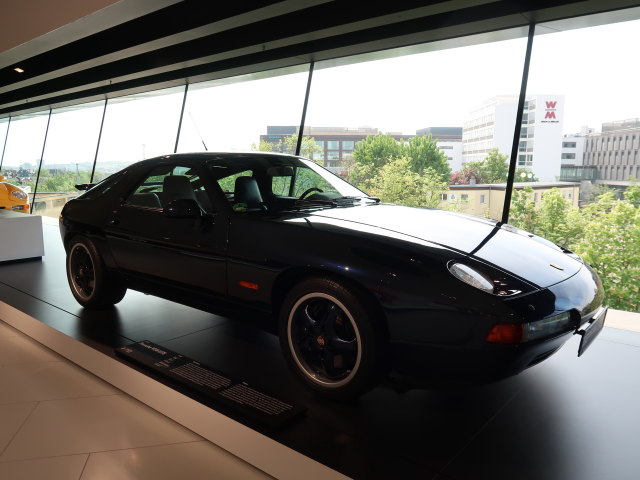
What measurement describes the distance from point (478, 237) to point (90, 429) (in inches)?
86.7

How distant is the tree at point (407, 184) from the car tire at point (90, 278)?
3.34 meters

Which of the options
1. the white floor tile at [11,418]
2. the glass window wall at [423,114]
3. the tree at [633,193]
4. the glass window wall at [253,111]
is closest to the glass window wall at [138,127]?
the glass window wall at [253,111]

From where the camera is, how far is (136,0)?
3918 mm

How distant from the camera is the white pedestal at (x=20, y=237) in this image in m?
5.54

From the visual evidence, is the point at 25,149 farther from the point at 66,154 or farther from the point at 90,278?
the point at 90,278

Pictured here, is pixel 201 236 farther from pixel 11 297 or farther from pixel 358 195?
pixel 11 297

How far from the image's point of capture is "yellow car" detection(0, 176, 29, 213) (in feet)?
27.5

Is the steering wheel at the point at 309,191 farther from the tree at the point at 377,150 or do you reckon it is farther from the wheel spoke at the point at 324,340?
the tree at the point at 377,150

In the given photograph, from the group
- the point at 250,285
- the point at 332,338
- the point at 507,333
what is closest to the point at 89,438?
the point at 250,285

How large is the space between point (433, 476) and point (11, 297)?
3.95 meters

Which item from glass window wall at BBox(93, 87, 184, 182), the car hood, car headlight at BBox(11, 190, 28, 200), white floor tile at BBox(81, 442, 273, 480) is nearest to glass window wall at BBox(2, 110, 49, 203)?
glass window wall at BBox(93, 87, 184, 182)

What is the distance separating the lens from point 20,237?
18.5ft

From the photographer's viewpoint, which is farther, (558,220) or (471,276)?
(558,220)

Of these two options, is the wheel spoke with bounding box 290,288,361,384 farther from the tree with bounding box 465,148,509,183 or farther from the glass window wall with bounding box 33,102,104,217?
the glass window wall with bounding box 33,102,104,217
